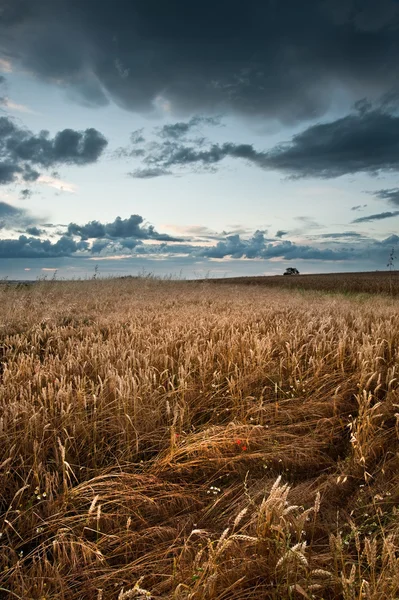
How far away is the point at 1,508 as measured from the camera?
2.20 metres

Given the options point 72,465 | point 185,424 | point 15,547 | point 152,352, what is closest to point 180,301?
point 152,352

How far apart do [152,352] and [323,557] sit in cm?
282

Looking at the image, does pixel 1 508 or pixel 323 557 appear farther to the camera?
pixel 1 508

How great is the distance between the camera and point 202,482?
2588mm

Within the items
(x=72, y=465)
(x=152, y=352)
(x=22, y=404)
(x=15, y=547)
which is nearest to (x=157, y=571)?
(x=15, y=547)

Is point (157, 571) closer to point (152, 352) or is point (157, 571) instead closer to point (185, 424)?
point (185, 424)

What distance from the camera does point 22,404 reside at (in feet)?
9.43

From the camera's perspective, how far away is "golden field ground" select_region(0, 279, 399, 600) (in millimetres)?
1674

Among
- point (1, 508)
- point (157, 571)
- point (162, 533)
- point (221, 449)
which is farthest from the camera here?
point (221, 449)

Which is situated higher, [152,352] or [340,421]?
[152,352]

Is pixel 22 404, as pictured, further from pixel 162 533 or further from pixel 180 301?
pixel 180 301

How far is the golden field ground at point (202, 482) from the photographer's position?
167 cm

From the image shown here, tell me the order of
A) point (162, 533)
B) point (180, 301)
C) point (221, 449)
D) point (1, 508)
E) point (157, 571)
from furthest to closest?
1. point (180, 301)
2. point (221, 449)
3. point (1, 508)
4. point (162, 533)
5. point (157, 571)

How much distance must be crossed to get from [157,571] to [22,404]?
1.67m
